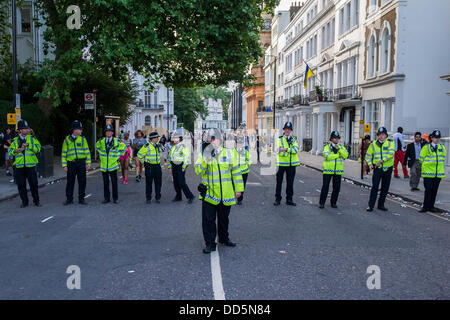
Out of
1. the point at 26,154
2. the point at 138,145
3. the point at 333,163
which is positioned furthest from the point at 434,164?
the point at 138,145

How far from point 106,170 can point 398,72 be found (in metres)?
18.0

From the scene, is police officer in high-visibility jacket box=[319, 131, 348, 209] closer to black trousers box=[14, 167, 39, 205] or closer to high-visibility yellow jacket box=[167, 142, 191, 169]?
high-visibility yellow jacket box=[167, 142, 191, 169]

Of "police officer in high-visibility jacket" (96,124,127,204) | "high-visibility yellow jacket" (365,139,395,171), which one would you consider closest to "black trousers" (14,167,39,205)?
"police officer in high-visibility jacket" (96,124,127,204)

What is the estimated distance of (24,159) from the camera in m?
10.5

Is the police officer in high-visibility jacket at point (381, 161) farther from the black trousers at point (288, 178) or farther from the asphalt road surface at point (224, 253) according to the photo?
the black trousers at point (288, 178)

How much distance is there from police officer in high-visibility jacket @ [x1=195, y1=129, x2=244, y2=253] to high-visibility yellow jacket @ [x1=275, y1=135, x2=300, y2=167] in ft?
14.2

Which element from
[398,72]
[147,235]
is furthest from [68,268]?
[398,72]

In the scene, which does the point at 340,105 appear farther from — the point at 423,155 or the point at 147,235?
the point at 147,235

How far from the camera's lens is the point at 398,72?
78.1 feet

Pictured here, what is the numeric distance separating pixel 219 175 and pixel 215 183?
5.1 inches

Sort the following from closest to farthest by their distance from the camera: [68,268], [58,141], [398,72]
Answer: [68,268] → [398,72] → [58,141]

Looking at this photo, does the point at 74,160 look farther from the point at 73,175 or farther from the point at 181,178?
the point at 181,178

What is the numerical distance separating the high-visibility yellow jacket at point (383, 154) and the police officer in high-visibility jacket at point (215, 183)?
16.7 ft

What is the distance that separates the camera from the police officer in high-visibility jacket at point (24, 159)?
414 inches
